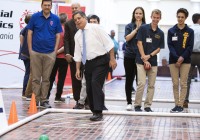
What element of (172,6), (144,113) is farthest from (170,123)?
Result: (172,6)

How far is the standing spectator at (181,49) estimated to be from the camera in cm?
1112

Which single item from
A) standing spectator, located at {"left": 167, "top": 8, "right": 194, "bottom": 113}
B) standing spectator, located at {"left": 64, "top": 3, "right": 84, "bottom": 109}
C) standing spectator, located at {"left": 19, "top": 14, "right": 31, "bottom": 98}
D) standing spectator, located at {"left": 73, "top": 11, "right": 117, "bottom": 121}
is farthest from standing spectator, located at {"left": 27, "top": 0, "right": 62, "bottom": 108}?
standing spectator, located at {"left": 167, "top": 8, "right": 194, "bottom": 113}

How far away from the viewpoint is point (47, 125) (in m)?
9.17

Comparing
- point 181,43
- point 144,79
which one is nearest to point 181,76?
point 181,43

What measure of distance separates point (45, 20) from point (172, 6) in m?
22.5

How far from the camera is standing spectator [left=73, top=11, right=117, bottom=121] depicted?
9.82 m

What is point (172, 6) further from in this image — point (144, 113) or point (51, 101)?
point (144, 113)

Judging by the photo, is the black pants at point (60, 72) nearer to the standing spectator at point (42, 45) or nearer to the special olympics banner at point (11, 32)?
the standing spectator at point (42, 45)

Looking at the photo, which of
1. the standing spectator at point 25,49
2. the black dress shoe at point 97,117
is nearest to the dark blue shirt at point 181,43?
the black dress shoe at point 97,117

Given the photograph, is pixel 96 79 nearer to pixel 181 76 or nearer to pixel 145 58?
pixel 145 58

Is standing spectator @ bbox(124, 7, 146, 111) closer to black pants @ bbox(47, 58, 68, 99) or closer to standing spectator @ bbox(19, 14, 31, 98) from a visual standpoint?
black pants @ bbox(47, 58, 68, 99)

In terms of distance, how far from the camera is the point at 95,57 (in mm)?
9883

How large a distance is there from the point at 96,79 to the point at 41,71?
209cm

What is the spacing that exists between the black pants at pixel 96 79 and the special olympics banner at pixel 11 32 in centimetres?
661
